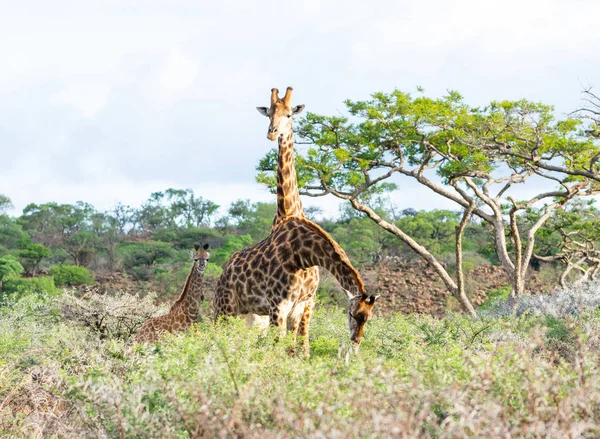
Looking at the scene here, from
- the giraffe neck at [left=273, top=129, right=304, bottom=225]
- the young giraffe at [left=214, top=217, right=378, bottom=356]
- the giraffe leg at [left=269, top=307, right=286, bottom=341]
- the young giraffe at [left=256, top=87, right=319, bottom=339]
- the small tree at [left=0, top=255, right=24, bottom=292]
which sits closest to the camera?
the young giraffe at [left=214, top=217, right=378, bottom=356]

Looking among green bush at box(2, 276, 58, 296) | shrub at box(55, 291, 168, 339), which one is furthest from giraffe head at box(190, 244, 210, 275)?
green bush at box(2, 276, 58, 296)

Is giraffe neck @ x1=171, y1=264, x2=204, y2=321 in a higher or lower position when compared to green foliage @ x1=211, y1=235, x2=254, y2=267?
lower

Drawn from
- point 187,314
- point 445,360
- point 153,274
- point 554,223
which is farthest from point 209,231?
point 445,360

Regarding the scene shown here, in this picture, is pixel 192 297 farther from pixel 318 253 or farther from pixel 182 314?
pixel 318 253

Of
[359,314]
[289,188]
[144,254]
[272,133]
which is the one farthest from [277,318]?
[144,254]

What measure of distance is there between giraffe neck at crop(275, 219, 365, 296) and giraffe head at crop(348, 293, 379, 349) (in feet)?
0.65

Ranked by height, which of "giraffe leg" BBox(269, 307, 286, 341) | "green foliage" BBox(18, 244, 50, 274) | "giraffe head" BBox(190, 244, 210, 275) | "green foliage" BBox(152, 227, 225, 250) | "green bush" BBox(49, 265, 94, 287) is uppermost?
"green foliage" BBox(152, 227, 225, 250)

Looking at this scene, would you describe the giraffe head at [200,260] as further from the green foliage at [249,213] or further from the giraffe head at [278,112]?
the green foliage at [249,213]

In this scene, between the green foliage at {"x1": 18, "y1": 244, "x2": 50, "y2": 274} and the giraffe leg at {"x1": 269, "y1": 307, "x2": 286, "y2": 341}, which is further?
the green foliage at {"x1": 18, "y1": 244, "x2": 50, "y2": 274}

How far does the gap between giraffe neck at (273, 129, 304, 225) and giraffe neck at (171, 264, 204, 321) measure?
1.76 metres

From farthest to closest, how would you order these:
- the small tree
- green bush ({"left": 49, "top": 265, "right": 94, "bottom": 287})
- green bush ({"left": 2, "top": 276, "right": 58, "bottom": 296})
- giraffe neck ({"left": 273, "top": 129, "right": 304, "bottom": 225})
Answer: green bush ({"left": 49, "top": 265, "right": 94, "bottom": 287}), the small tree, green bush ({"left": 2, "top": 276, "right": 58, "bottom": 296}), giraffe neck ({"left": 273, "top": 129, "right": 304, "bottom": 225})

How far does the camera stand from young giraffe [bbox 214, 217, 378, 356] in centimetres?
738

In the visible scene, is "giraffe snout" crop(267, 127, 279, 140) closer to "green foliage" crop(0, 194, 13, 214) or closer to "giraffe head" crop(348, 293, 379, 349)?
"giraffe head" crop(348, 293, 379, 349)

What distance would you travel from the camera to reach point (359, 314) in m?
6.66
